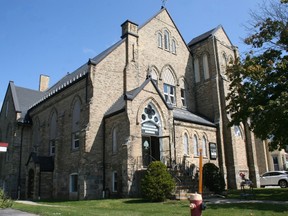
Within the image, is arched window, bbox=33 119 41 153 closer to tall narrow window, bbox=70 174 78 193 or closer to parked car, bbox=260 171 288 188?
tall narrow window, bbox=70 174 78 193

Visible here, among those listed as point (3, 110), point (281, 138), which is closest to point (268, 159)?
point (281, 138)

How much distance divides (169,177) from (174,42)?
17530mm

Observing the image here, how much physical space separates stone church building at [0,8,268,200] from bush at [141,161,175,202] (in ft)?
7.04

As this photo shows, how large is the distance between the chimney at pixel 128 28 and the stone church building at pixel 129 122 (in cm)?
9

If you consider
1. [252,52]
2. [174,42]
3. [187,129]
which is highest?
[174,42]

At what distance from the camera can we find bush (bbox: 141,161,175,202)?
53.2ft

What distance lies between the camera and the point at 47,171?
24.9 meters

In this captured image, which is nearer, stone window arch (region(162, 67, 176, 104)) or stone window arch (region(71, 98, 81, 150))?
stone window arch (region(71, 98, 81, 150))

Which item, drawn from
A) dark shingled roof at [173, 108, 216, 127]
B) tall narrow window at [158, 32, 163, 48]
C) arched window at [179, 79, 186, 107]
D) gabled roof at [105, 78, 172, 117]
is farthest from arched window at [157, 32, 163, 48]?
gabled roof at [105, 78, 172, 117]

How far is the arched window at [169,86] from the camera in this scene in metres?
28.4

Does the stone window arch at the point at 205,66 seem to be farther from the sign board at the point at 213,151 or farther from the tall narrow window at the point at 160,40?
the sign board at the point at 213,151

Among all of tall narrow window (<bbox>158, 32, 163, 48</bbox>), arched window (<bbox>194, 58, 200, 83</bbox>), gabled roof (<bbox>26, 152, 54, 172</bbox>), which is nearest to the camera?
gabled roof (<bbox>26, 152, 54, 172</bbox>)

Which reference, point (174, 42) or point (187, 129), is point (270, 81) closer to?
point (187, 129)

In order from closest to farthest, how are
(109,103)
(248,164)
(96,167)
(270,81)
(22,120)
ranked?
(270,81)
(96,167)
(109,103)
(248,164)
(22,120)
